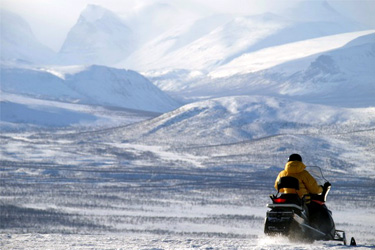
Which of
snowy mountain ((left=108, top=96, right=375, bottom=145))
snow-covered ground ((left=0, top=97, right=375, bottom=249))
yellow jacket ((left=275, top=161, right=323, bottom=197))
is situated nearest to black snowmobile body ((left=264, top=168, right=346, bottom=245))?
yellow jacket ((left=275, top=161, right=323, bottom=197))

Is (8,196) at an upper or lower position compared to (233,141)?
lower

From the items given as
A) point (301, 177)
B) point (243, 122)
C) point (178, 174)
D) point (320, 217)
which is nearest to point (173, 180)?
point (178, 174)

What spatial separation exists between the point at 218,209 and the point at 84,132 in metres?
106

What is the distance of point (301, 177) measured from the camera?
1838cm

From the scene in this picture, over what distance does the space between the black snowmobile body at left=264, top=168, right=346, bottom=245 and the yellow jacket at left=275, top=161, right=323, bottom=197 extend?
0.52 ft

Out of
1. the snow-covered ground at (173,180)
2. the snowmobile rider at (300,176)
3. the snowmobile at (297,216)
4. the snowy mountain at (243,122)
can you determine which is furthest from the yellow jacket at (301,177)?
the snowy mountain at (243,122)

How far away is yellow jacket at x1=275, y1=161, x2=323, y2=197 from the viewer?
59.8ft

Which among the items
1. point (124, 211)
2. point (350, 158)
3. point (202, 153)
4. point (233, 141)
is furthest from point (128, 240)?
point (233, 141)

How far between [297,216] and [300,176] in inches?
40.5

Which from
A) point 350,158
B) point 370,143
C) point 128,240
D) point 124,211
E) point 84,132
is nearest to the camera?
point 128,240

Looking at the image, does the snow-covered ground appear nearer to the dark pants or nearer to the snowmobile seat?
the dark pants

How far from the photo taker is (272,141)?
134 meters

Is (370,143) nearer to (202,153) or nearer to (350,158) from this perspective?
(350,158)

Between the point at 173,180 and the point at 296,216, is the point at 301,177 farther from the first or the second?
the point at 173,180
